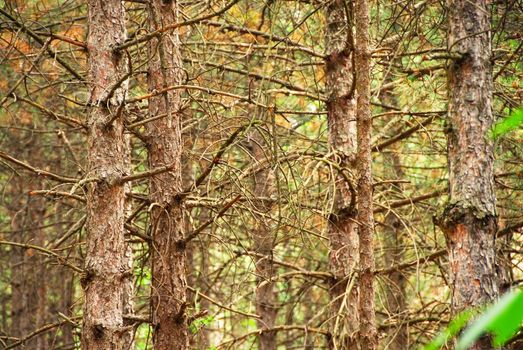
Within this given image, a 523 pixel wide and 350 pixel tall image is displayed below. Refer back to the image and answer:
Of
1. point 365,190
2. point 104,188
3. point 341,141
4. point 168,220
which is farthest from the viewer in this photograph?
point 341,141

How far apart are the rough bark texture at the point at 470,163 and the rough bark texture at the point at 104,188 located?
224 cm

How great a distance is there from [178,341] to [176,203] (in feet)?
3.70

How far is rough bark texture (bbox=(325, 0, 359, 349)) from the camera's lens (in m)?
7.66

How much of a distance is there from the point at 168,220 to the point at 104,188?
Result: 1.03 m

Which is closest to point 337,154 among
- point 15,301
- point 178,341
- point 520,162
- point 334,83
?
point 334,83

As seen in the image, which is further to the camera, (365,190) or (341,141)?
(341,141)

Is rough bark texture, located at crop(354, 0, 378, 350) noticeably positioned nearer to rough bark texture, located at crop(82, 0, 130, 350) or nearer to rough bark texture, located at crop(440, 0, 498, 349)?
rough bark texture, located at crop(440, 0, 498, 349)

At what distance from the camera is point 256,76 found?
7766 millimetres

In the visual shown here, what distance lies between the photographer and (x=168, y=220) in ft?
20.1

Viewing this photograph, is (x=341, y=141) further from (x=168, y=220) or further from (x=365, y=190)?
(x=168, y=220)

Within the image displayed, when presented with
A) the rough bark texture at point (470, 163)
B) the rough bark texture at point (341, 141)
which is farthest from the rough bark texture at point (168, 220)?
the rough bark texture at point (470, 163)

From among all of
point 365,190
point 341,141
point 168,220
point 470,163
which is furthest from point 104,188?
point 341,141

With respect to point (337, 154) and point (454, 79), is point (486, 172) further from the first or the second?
point (337, 154)

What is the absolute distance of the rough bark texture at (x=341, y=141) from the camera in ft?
25.1
